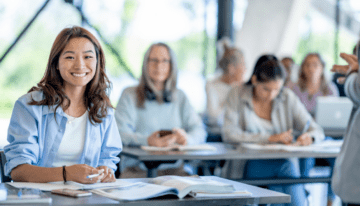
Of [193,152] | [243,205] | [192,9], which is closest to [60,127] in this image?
[243,205]

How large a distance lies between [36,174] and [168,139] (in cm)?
135

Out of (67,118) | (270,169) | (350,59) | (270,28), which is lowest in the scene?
(270,169)

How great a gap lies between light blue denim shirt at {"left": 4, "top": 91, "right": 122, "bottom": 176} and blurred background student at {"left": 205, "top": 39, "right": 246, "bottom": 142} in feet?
9.04

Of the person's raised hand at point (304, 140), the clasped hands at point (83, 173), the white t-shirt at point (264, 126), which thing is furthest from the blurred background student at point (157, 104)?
the clasped hands at point (83, 173)

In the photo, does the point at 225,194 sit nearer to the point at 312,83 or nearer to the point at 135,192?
the point at 135,192

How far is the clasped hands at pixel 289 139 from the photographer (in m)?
3.19

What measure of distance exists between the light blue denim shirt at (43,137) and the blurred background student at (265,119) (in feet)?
4.64

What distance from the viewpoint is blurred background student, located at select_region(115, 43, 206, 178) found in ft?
10.7

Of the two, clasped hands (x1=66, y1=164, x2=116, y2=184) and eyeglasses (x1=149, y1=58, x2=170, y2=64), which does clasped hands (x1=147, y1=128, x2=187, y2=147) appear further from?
clasped hands (x1=66, y1=164, x2=116, y2=184)

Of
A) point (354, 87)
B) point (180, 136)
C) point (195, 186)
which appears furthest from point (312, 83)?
point (195, 186)

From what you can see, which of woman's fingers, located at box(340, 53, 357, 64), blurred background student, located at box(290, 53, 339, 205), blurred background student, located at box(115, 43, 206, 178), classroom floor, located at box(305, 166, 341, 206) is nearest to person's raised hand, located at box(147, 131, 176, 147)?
blurred background student, located at box(115, 43, 206, 178)

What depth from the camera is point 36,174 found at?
172cm

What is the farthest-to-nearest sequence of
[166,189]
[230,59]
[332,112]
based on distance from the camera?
[230,59]
[332,112]
[166,189]

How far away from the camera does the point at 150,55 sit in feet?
11.3
